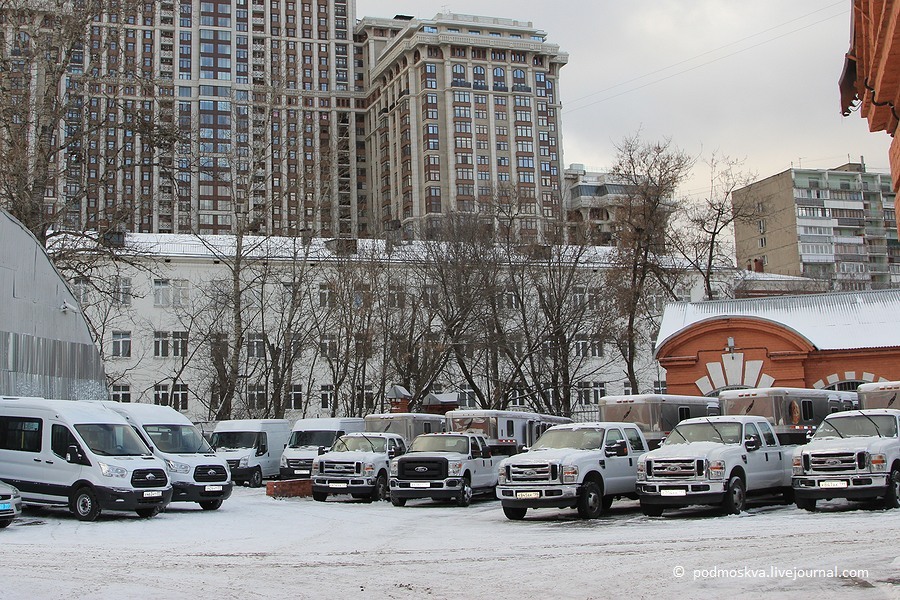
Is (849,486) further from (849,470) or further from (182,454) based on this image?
(182,454)

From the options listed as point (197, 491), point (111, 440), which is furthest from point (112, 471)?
point (197, 491)

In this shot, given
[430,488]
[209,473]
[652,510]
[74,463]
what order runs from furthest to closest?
[430,488], [209,473], [652,510], [74,463]

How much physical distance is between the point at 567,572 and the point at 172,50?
14188 centimetres

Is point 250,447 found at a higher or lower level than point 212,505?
higher

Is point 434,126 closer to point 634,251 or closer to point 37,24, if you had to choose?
point 634,251

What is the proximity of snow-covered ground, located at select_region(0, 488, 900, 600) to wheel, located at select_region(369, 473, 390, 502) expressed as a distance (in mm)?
5814

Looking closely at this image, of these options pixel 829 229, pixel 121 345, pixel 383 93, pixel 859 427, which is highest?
pixel 383 93

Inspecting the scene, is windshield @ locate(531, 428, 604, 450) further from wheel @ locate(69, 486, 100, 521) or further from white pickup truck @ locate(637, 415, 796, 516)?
wheel @ locate(69, 486, 100, 521)

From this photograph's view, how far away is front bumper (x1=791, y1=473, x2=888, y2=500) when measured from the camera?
18.4 metres

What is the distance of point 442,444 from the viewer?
82.6 feet

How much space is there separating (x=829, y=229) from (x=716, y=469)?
4189 inches

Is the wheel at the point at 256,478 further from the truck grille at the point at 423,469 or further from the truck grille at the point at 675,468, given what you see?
the truck grille at the point at 675,468

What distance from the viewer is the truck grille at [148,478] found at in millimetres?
19422

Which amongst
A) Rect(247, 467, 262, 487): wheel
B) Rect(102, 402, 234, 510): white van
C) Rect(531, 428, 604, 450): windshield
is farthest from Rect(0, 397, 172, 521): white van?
Rect(247, 467, 262, 487): wheel
